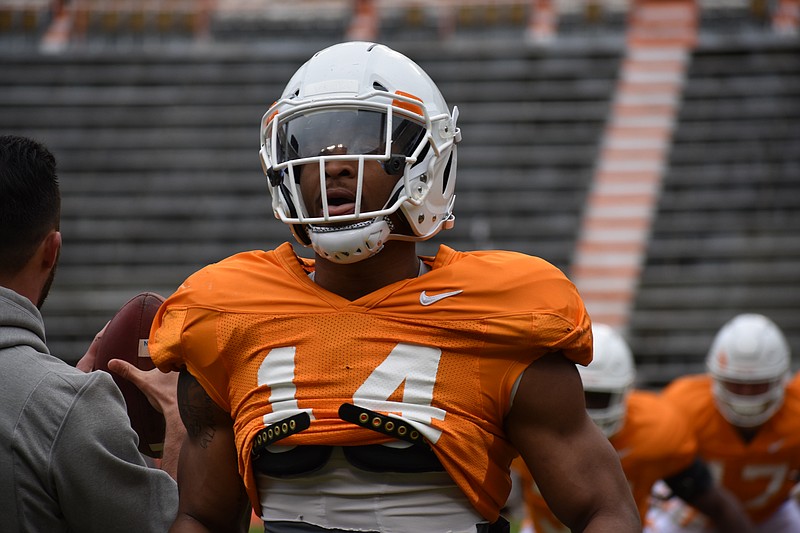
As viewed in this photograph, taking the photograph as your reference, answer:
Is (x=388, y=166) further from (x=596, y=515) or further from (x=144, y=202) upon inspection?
(x=144, y=202)

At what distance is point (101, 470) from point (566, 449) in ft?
2.90

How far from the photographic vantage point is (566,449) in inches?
96.1

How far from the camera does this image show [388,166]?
2453 mm

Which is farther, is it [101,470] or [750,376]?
[750,376]

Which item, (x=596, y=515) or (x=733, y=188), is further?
(x=733, y=188)

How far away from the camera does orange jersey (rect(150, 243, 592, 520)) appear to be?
2.39 m

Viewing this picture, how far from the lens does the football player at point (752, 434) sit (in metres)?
6.38

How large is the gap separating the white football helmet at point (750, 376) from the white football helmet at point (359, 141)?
424cm

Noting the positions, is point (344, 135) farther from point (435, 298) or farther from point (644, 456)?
point (644, 456)

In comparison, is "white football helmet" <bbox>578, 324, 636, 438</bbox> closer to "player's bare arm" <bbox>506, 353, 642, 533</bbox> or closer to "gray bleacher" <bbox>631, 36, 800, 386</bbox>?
"player's bare arm" <bbox>506, 353, 642, 533</bbox>

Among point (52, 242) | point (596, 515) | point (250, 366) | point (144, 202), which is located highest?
point (52, 242)

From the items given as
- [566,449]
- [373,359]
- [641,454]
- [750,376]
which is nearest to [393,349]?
[373,359]

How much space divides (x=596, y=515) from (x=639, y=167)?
447 inches

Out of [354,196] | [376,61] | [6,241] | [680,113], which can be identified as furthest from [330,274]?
[680,113]
